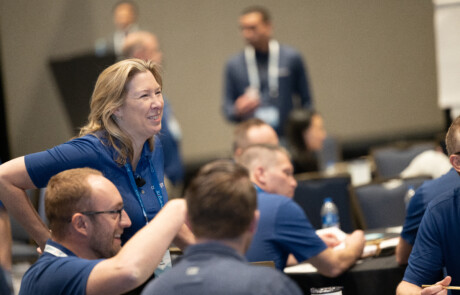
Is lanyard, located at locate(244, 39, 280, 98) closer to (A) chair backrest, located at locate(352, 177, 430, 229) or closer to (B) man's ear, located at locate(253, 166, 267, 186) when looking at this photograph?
(A) chair backrest, located at locate(352, 177, 430, 229)

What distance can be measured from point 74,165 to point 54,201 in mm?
442

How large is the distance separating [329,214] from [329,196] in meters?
0.45

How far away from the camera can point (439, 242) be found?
105 inches

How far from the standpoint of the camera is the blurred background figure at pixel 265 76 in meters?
6.79

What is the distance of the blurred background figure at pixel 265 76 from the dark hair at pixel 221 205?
4.73 metres

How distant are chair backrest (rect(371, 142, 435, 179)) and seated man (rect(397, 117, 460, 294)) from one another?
3.54m

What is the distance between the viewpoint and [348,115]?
34.8 feet

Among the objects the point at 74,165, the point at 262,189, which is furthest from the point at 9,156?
the point at 74,165

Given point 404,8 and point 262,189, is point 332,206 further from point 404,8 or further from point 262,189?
point 404,8

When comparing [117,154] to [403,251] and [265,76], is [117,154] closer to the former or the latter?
[403,251]

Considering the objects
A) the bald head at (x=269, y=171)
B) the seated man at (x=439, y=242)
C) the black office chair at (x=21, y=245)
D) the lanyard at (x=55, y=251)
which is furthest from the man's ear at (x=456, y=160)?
the black office chair at (x=21, y=245)

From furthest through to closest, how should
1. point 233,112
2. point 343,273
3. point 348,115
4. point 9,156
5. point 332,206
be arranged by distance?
point 348,115 → point 9,156 → point 233,112 → point 332,206 → point 343,273

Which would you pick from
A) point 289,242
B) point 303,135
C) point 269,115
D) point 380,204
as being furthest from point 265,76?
point 289,242

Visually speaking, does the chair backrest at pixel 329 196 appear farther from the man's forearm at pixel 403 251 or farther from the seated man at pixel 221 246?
the seated man at pixel 221 246
